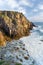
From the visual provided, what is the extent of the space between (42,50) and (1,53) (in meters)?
10.9

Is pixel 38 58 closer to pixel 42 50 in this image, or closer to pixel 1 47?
pixel 42 50

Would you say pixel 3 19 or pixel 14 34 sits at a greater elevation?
pixel 3 19

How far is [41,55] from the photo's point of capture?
3572 centimetres

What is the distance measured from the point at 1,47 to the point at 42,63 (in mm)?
13486

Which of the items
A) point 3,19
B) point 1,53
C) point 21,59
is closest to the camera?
point 21,59

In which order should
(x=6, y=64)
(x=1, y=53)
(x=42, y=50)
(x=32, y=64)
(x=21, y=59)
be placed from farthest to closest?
1. (x=42, y=50)
2. (x=1, y=53)
3. (x=21, y=59)
4. (x=32, y=64)
5. (x=6, y=64)

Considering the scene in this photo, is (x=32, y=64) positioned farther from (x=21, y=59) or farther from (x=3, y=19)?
(x=3, y=19)

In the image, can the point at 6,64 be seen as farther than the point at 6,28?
No

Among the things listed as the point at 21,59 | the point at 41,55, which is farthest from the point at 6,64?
the point at 41,55

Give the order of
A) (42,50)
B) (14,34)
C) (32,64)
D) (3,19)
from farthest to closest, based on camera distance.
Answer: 1. (3,19)
2. (14,34)
3. (42,50)
4. (32,64)

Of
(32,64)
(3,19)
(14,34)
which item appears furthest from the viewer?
(3,19)

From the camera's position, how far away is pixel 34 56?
1388 inches

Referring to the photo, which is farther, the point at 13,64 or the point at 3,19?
the point at 3,19

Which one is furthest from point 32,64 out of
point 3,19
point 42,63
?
point 3,19
